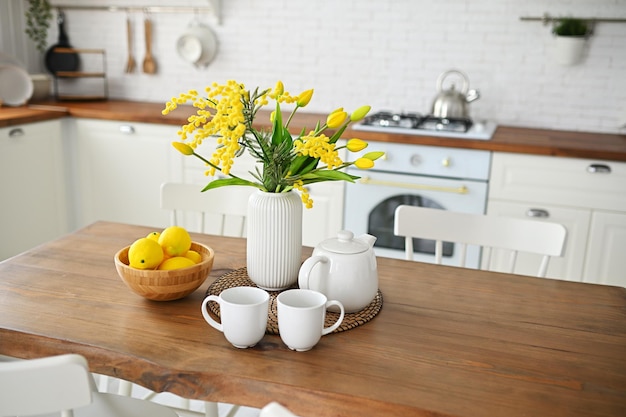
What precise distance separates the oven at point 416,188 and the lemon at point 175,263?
1654 mm

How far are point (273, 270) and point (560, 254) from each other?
90 centimetres

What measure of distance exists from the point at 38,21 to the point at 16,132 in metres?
1.18

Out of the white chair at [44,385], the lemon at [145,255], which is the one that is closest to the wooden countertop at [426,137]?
the lemon at [145,255]

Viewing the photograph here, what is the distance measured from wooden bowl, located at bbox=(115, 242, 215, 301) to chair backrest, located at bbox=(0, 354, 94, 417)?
40 cm

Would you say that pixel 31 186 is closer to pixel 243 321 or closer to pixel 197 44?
pixel 197 44

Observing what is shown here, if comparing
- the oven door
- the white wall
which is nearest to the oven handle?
the oven door

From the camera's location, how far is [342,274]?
1.38 metres

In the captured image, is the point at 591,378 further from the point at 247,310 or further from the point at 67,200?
the point at 67,200

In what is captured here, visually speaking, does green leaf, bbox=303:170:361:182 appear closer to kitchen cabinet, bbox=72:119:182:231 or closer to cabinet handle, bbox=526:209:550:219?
cabinet handle, bbox=526:209:550:219

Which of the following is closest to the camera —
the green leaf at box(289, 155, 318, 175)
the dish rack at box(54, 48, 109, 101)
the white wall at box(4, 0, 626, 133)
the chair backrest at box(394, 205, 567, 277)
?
the green leaf at box(289, 155, 318, 175)

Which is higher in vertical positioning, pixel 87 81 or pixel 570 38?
pixel 570 38

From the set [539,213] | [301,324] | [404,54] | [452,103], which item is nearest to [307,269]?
[301,324]

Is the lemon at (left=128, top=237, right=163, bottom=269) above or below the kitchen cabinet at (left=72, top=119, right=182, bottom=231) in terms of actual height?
above

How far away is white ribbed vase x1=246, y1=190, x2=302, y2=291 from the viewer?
1461 mm
